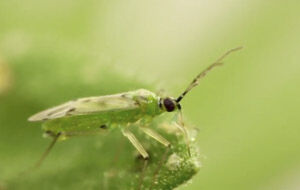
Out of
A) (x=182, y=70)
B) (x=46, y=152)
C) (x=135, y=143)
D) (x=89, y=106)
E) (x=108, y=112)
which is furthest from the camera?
(x=182, y=70)

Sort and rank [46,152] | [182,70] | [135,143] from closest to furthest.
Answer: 1. [135,143]
2. [46,152]
3. [182,70]

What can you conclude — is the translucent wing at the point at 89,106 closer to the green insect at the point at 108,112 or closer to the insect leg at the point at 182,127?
the green insect at the point at 108,112

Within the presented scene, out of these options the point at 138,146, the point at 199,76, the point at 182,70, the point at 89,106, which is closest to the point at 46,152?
the point at 89,106

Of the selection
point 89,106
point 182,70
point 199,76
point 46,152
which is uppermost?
point 199,76

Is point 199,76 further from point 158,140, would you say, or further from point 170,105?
point 158,140

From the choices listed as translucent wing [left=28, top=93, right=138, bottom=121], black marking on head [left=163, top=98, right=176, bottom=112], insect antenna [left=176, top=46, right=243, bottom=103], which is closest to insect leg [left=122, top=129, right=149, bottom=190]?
translucent wing [left=28, top=93, right=138, bottom=121]

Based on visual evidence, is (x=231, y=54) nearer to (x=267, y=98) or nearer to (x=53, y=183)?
(x=267, y=98)

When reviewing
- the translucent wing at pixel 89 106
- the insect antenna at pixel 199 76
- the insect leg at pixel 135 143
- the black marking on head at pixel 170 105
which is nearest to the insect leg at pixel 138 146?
the insect leg at pixel 135 143

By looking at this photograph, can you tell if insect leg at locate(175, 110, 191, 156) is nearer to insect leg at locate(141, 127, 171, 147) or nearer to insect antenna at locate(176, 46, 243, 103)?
insect leg at locate(141, 127, 171, 147)
